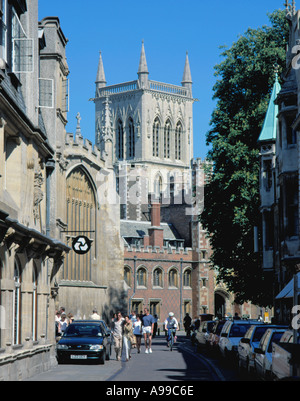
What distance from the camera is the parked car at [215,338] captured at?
94.8 ft

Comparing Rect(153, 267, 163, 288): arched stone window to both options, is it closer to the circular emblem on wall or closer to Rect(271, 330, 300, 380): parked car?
the circular emblem on wall

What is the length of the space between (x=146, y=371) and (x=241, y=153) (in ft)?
55.9

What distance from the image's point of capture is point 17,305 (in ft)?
62.8

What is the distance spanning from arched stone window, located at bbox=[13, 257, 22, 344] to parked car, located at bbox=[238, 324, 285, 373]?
16.5ft

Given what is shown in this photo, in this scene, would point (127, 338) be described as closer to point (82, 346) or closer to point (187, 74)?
point (82, 346)

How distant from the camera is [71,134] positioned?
57844 millimetres

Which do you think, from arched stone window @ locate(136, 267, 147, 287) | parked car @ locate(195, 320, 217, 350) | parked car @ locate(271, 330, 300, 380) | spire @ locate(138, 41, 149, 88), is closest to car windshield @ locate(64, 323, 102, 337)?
parked car @ locate(195, 320, 217, 350)

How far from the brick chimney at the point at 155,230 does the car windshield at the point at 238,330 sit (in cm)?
5752

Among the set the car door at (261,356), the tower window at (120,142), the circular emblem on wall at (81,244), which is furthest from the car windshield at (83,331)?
the tower window at (120,142)

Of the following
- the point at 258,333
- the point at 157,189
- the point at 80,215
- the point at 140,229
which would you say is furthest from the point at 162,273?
the point at 258,333

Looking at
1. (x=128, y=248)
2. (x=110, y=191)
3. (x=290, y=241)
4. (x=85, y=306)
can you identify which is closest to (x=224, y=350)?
(x=290, y=241)

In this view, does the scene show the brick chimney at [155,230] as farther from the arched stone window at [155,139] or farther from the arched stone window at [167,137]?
the arched stone window at [167,137]
